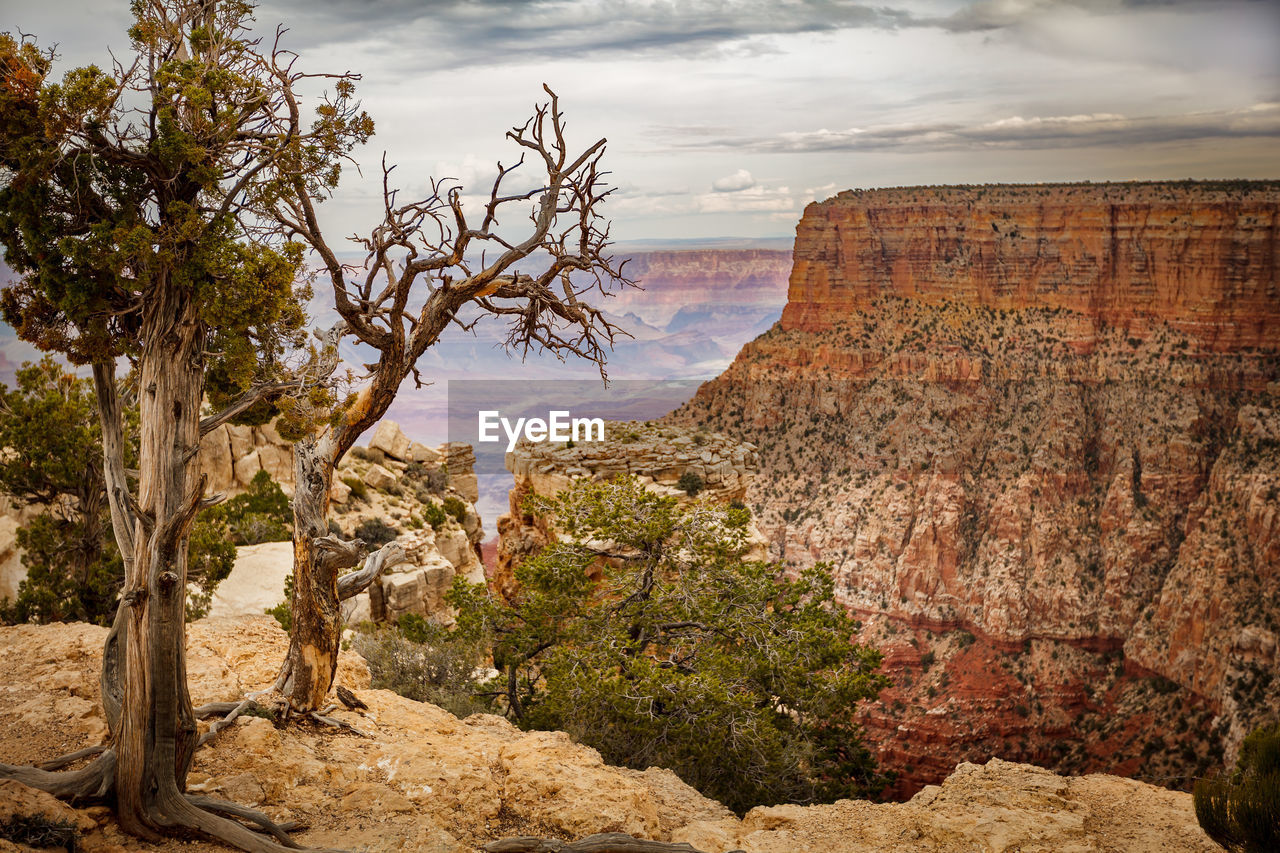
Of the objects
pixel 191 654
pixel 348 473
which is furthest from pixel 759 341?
pixel 191 654

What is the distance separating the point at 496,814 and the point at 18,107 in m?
6.59

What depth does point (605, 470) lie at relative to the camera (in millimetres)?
19141

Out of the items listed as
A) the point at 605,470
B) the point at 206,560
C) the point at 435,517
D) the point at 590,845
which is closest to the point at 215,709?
the point at 590,845

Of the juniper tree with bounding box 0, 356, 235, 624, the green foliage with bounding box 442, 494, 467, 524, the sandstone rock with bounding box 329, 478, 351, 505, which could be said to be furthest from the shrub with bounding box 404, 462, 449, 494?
the juniper tree with bounding box 0, 356, 235, 624

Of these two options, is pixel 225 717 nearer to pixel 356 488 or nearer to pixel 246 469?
pixel 246 469

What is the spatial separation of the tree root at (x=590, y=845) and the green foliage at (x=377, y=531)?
18738 millimetres

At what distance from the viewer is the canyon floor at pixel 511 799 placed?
7.02 meters

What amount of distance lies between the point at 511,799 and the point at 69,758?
3.67 meters

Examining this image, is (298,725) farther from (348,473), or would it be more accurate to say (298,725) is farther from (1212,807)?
(348,473)

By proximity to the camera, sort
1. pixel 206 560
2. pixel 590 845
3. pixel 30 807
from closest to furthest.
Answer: pixel 30 807 → pixel 590 845 → pixel 206 560

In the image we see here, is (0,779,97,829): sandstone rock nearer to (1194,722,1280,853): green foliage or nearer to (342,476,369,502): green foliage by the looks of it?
(1194,722,1280,853): green foliage

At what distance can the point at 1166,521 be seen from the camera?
199 ft

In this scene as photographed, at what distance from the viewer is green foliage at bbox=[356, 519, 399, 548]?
24766 mm

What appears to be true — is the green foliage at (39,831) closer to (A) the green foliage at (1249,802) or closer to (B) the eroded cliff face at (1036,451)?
(A) the green foliage at (1249,802)
